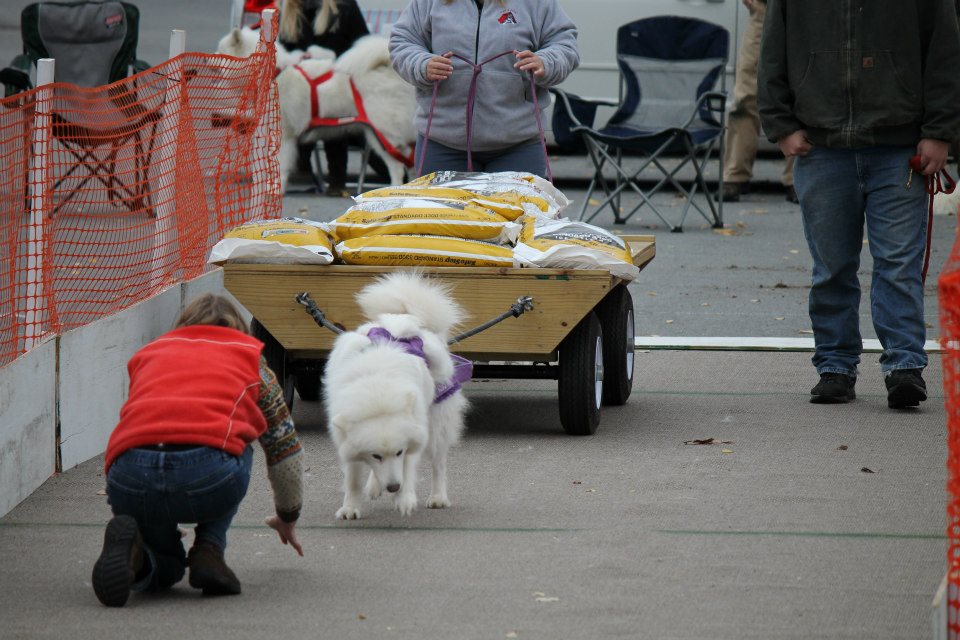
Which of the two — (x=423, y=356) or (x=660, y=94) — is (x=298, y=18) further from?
(x=423, y=356)

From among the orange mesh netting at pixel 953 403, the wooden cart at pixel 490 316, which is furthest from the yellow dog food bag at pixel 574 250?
the orange mesh netting at pixel 953 403

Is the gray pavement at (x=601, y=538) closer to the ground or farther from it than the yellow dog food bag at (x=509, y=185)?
closer to the ground

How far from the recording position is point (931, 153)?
6.29 metres

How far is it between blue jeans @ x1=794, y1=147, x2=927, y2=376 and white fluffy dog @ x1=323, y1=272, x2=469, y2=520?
2.18 meters

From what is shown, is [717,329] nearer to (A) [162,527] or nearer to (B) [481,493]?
(B) [481,493]

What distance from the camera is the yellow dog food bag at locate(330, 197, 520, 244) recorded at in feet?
19.3

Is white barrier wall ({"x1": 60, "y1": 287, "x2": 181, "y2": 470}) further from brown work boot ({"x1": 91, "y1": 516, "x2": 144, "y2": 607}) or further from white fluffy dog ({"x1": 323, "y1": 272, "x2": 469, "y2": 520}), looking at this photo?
brown work boot ({"x1": 91, "y1": 516, "x2": 144, "y2": 607})

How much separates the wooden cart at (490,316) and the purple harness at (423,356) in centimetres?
47

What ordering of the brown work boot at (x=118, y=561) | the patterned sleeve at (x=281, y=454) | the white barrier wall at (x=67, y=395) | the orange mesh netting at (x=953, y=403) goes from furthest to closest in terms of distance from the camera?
the white barrier wall at (x=67, y=395) → the patterned sleeve at (x=281, y=454) → the brown work boot at (x=118, y=561) → the orange mesh netting at (x=953, y=403)

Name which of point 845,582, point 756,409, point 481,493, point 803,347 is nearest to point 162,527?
point 481,493

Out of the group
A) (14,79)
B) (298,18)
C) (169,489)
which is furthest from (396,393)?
(298,18)

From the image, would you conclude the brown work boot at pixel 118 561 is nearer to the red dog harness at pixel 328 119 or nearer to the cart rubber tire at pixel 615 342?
the cart rubber tire at pixel 615 342

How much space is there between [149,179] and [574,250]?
251 cm

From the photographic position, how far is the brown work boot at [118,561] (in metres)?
3.65
